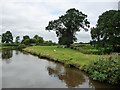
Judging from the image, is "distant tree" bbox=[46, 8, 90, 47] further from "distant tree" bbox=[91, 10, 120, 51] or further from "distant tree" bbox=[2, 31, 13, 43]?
"distant tree" bbox=[2, 31, 13, 43]

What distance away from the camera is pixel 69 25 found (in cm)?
5638

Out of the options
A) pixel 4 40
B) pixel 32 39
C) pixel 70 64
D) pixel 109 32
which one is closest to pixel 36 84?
pixel 70 64

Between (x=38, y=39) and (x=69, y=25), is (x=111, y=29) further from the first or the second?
(x=38, y=39)

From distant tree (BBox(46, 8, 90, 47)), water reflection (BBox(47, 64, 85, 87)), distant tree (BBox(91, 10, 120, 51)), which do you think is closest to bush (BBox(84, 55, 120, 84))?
water reflection (BBox(47, 64, 85, 87))

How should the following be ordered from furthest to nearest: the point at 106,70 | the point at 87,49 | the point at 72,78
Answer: the point at 87,49
the point at 72,78
the point at 106,70

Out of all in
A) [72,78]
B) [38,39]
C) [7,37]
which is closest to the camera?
[72,78]

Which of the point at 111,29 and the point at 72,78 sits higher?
the point at 111,29

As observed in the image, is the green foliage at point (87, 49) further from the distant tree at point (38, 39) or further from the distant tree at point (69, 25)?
the distant tree at point (38, 39)

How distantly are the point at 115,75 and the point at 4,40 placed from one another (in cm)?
9362

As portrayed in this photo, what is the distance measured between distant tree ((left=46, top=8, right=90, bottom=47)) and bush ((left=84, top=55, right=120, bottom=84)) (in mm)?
37034

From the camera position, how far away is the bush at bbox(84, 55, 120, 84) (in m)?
16.7

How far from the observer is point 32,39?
9531 centimetres

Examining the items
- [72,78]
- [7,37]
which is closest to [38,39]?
[7,37]

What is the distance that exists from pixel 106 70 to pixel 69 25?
1551 inches
